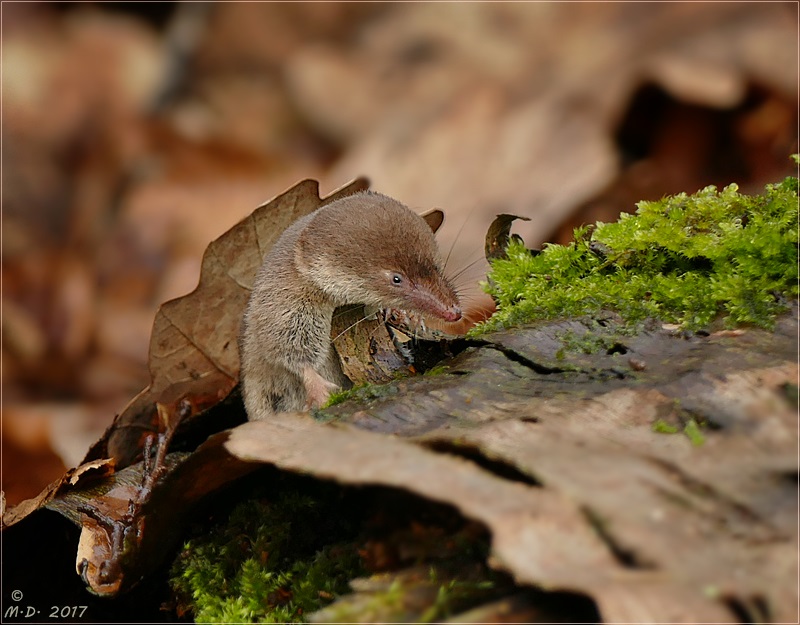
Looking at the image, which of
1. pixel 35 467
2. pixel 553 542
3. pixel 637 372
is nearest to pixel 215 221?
pixel 35 467

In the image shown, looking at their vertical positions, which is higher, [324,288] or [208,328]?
[208,328]

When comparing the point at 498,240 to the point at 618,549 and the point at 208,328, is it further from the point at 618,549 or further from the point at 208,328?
the point at 618,549

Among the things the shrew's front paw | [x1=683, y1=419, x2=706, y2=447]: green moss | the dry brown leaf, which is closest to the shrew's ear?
the dry brown leaf

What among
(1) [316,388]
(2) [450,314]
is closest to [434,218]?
(2) [450,314]

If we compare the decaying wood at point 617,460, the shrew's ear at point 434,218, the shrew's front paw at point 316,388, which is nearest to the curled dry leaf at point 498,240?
the shrew's ear at point 434,218

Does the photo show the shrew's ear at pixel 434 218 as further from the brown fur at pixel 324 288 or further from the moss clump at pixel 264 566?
the moss clump at pixel 264 566

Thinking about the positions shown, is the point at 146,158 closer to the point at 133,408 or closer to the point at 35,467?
the point at 35,467
